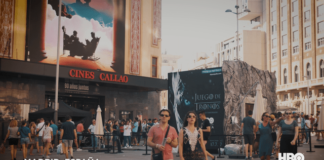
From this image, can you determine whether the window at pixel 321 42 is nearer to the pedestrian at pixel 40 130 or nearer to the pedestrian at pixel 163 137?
the pedestrian at pixel 40 130

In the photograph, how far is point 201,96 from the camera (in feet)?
57.4

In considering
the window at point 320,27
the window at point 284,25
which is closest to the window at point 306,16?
the window at point 320,27

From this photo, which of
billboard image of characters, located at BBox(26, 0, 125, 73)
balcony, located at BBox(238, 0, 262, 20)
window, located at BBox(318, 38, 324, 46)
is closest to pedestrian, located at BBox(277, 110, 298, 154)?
billboard image of characters, located at BBox(26, 0, 125, 73)

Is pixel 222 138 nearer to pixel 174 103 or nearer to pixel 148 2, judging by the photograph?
pixel 174 103

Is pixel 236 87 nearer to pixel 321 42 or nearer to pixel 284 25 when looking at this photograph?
pixel 321 42

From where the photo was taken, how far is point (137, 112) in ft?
104

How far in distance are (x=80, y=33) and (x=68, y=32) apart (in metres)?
1.07

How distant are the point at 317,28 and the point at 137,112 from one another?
113 ft

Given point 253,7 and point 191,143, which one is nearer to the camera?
point 191,143

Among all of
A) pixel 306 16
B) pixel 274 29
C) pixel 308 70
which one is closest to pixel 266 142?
pixel 308 70

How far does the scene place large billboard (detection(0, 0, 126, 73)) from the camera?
23.8m

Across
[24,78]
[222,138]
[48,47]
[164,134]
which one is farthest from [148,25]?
[164,134]

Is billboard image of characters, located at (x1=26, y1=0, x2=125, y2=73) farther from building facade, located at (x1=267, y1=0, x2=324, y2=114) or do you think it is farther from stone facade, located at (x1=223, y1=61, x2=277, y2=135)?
building facade, located at (x1=267, y1=0, x2=324, y2=114)

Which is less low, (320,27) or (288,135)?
(320,27)
